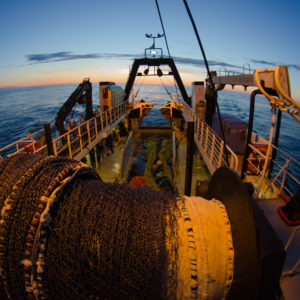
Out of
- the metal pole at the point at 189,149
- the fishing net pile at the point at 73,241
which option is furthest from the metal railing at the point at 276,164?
the fishing net pile at the point at 73,241

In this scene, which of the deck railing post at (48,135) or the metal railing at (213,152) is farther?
the metal railing at (213,152)

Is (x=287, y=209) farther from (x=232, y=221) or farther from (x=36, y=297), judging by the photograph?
(x=36, y=297)

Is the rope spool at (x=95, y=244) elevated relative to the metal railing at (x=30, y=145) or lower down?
elevated

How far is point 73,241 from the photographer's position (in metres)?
1.55

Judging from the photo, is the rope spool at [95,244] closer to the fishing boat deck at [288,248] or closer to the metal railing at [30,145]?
the fishing boat deck at [288,248]

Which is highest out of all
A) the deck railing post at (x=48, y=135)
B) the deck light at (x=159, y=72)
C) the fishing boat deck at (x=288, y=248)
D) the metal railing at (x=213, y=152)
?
the deck light at (x=159, y=72)

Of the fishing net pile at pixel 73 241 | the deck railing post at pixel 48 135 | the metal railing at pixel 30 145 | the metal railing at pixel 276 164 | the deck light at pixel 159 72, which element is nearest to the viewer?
the fishing net pile at pixel 73 241

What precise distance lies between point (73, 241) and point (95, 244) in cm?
18

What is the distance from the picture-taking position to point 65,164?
1868 mm

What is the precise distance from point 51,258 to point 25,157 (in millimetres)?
969

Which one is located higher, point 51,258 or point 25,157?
point 25,157

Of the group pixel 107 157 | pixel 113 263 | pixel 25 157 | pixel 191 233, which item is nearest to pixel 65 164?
pixel 25 157

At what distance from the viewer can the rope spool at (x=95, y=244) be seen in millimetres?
1483

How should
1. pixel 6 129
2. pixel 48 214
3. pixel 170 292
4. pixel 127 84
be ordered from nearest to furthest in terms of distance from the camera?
pixel 48 214 < pixel 170 292 < pixel 127 84 < pixel 6 129
